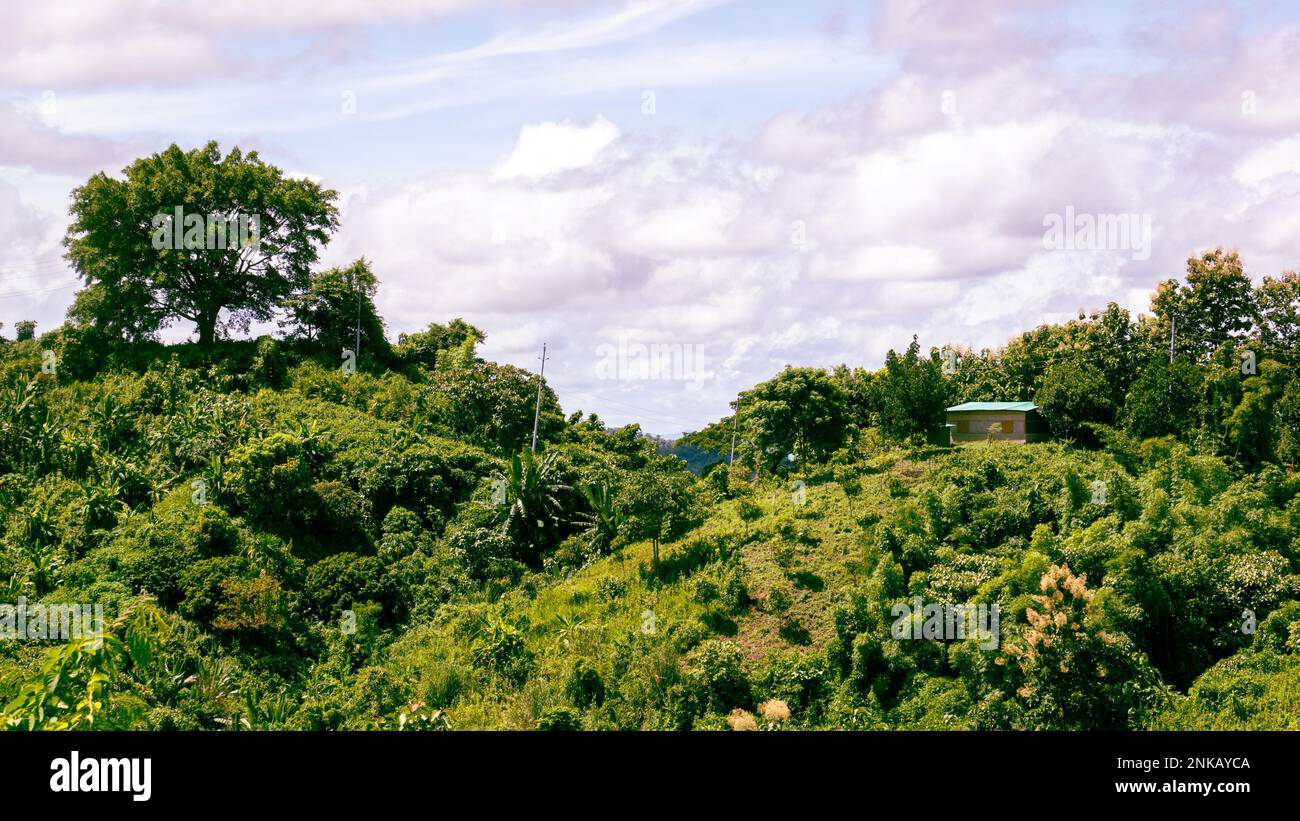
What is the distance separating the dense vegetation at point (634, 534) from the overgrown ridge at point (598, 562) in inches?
3.5

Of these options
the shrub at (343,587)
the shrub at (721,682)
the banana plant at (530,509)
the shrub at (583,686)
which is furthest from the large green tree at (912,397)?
the shrub at (343,587)

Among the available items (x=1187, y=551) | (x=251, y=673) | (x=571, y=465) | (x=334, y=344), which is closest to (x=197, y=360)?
(x=334, y=344)

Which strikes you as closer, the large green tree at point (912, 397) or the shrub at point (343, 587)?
the shrub at point (343, 587)

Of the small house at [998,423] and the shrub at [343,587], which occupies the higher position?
the small house at [998,423]

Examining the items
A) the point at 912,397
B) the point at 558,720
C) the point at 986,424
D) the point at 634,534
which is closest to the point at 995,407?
the point at 986,424

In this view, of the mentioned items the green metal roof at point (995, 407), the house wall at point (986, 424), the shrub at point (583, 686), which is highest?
the green metal roof at point (995, 407)

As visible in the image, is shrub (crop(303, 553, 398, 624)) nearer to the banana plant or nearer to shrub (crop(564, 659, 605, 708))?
the banana plant

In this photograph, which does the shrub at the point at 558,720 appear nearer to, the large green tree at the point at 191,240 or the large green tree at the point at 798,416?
the large green tree at the point at 798,416

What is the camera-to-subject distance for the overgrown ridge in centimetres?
2089

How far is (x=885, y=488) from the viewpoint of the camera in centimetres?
3016

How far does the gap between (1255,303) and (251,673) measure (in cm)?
3851

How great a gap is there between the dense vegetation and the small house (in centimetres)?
114

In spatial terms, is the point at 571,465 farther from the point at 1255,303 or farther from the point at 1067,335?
the point at 1255,303

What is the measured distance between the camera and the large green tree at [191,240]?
38.9 meters
